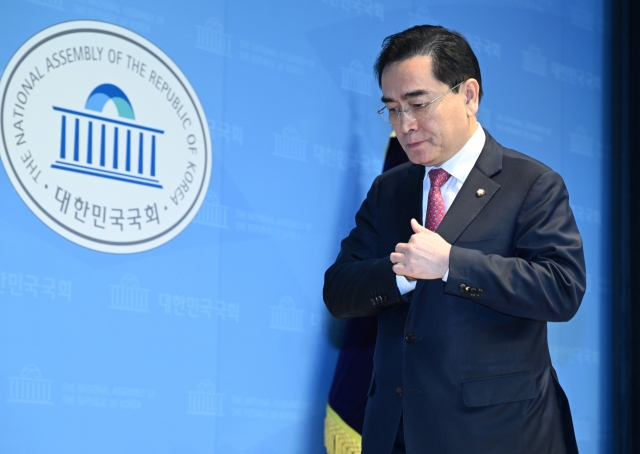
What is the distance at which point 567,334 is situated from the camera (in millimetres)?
4410

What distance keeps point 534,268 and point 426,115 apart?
501mm

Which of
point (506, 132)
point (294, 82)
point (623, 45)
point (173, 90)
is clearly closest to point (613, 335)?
point (506, 132)

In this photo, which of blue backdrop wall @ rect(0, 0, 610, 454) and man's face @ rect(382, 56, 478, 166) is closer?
man's face @ rect(382, 56, 478, 166)

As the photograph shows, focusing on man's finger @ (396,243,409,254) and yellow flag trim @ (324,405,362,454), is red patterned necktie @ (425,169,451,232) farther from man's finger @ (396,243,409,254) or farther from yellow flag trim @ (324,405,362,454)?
yellow flag trim @ (324,405,362,454)

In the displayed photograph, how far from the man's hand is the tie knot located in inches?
11.8

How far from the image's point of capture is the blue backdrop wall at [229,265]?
9.06ft

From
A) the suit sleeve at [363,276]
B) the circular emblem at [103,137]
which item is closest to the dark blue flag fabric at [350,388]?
the circular emblem at [103,137]

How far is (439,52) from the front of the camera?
7.38 ft

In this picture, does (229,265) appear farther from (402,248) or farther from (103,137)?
(402,248)

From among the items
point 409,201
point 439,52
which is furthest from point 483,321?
point 439,52

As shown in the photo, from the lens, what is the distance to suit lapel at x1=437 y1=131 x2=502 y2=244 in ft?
6.81

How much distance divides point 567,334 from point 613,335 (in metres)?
0.42

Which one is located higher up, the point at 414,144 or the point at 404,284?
the point at 414,144

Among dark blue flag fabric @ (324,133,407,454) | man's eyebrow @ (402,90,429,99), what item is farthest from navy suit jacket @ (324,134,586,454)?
dark blue flag fabric @ (324,133,407,454)
